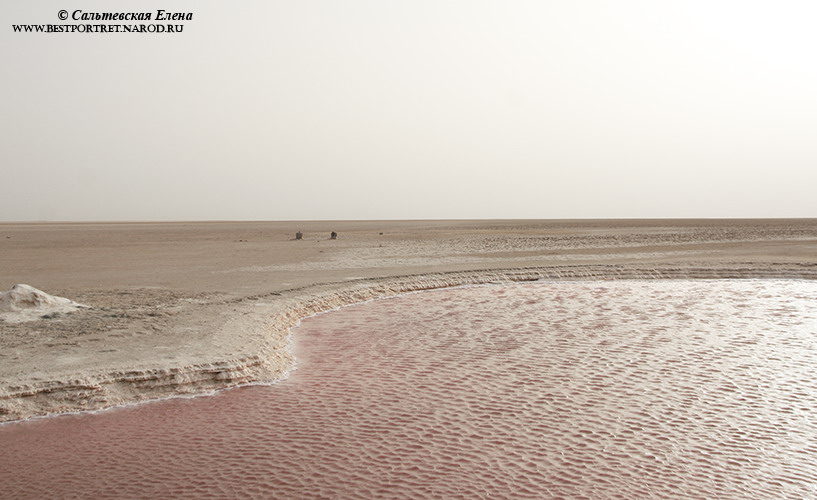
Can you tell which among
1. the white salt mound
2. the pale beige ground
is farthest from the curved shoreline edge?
the white salt mound

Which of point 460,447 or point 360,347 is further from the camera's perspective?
point 360,347

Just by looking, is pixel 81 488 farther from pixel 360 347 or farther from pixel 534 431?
pixel 360 347

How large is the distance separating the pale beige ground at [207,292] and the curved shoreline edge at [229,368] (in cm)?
1

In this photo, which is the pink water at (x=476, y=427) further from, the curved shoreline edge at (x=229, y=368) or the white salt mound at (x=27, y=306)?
the white salt mound at (x=27, y=306)

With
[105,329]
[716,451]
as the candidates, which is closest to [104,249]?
[105,329]

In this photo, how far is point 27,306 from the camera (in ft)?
30.2

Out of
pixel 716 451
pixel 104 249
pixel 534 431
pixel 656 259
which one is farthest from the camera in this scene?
pixel 104 249

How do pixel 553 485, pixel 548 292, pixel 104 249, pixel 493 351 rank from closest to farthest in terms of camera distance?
pixel 553 485
pixel 493 351
pixel 548 292
pixel 104 249

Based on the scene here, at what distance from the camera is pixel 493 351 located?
26.8 feet

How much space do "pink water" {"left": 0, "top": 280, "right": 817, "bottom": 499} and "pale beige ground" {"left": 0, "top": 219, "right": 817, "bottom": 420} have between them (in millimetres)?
426

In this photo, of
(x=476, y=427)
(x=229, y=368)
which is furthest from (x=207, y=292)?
(x=476, y=427)

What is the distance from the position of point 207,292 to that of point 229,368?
575cm

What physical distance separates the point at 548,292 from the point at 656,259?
7542 mm

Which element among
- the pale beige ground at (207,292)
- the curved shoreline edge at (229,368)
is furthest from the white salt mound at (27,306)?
the curved shoreline edge at (229,368)
